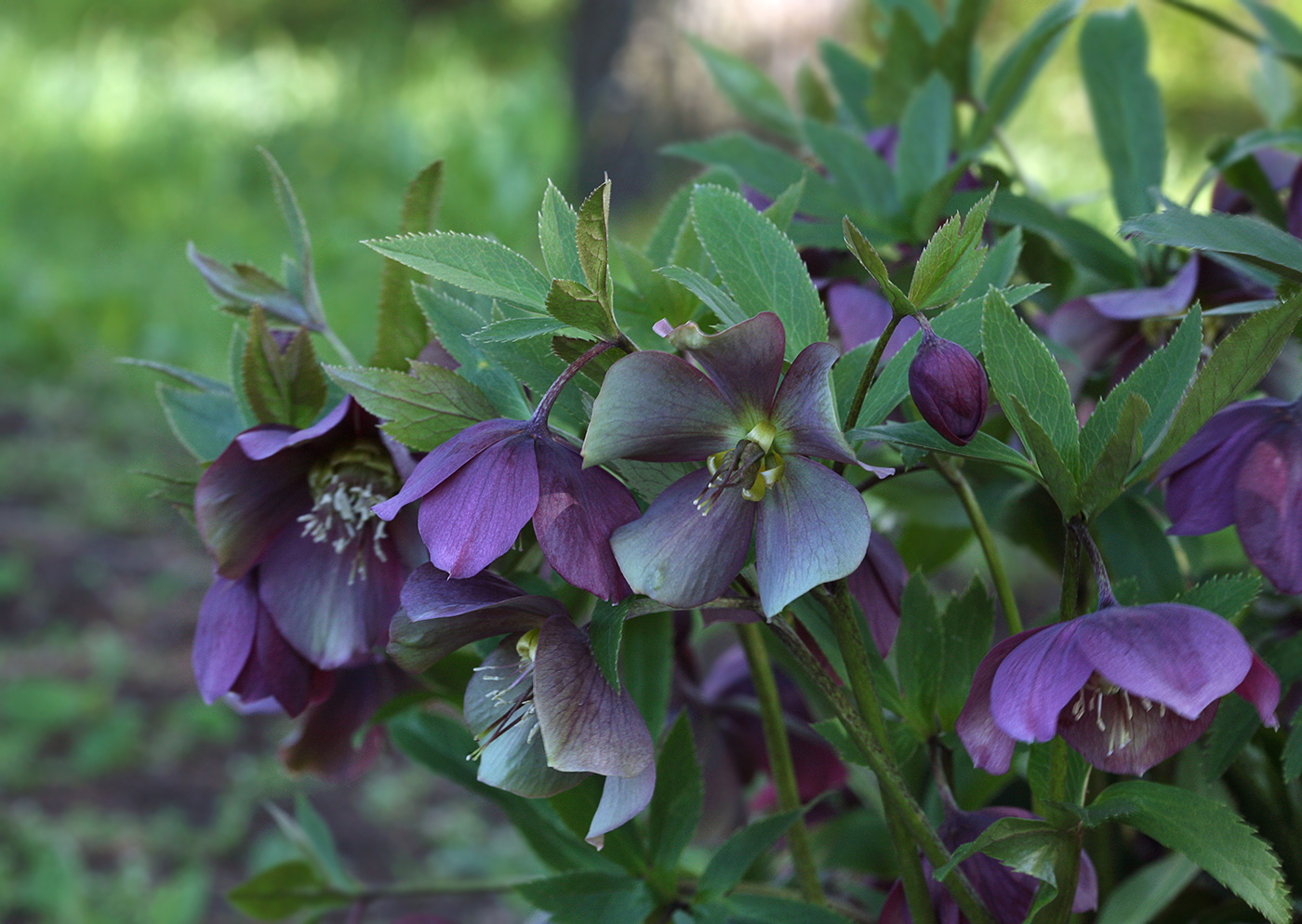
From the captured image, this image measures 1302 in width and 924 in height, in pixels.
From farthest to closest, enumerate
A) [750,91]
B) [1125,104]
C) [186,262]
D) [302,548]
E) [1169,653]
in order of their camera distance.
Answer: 1. [186,262]
2. [750,91]
3. [1125,104]
4. [302,548]
5. [1169,653]

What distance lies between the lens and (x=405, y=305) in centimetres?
40

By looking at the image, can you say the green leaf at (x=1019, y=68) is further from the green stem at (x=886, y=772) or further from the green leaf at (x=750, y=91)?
the green stem at (x=886, y=772)

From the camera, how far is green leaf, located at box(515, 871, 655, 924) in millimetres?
380

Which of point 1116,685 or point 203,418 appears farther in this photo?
point 203,418

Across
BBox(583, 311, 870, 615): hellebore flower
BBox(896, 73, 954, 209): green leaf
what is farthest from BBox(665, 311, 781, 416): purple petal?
BBox(896, 73, 954, 209): green leaf

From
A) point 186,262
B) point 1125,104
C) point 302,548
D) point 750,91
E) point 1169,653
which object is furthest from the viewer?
point 186,262

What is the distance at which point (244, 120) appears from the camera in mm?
4004

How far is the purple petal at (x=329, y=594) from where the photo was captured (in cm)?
36

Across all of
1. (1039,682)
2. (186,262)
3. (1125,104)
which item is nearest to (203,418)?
(1039,682)

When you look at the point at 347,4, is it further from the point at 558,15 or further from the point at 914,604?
the point at 914,604

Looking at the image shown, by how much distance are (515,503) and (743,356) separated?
7cm

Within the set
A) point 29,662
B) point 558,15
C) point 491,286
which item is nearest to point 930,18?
point 491,286

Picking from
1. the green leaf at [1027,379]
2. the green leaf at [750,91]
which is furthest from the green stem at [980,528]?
the green leaf at [750,91]

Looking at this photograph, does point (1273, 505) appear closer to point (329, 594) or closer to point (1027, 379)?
point (1027, 379)
